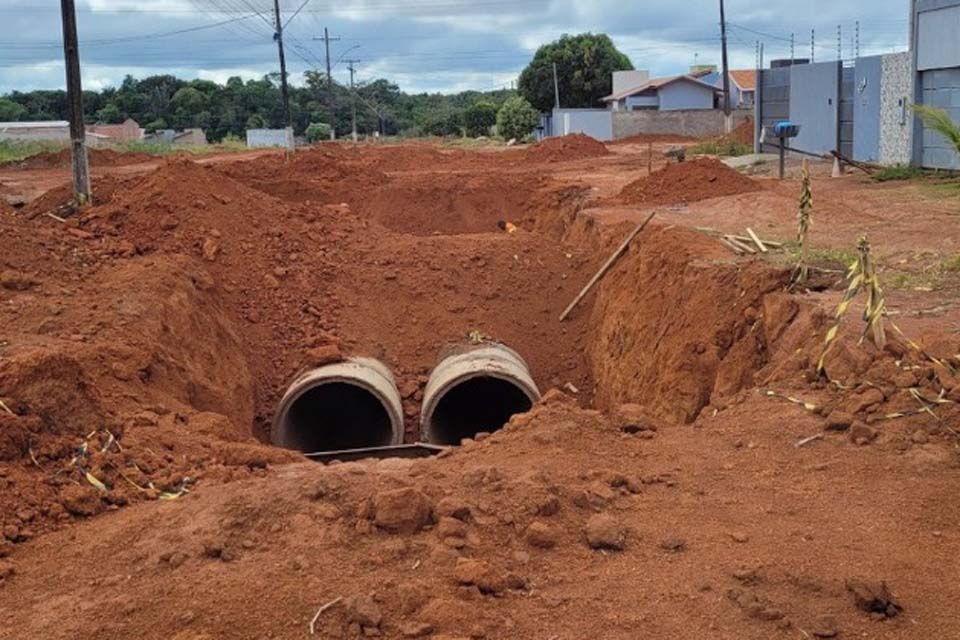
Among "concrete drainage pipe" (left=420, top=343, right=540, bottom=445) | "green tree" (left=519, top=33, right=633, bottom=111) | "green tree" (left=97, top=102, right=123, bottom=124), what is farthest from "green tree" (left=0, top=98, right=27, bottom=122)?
"concrete drainage pipe" (left=420, top=343, right=540, bottom=445)

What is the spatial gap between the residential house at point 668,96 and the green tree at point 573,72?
8.39 feet

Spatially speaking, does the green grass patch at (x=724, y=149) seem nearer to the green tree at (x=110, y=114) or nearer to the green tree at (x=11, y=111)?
the green tree at (x=110, y=114)

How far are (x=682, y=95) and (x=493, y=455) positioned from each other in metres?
60.8

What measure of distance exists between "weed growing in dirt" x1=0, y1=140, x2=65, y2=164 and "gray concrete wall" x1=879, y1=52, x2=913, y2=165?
28.8 meters

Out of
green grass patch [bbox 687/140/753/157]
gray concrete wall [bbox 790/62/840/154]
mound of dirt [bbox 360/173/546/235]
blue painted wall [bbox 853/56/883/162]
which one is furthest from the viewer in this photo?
green grass patch [bbox 687/140/753/157]

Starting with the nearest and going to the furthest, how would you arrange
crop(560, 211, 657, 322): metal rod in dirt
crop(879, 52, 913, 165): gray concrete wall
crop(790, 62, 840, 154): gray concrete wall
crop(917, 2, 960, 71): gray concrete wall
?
crop(560, 211, 657, 322): metal rod in dirt → crop(917, 2, 960, 71): gray concrete wall → crop(879, 52, 913, 165): gray concrete wall → crop(790, 62, 840, 154): gray concrete wall

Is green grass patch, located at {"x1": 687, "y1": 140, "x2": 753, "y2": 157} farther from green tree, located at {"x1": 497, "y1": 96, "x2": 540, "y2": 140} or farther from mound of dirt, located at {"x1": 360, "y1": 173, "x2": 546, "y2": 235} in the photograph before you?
green tree, located at {"x1": 497, "y1": 96, "x2": 540, "y2": 140}

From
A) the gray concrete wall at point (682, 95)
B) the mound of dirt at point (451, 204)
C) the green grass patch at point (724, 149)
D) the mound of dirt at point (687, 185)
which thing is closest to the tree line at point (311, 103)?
the gray concrete wall at point (682, 95)

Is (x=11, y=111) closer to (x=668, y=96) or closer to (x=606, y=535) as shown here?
(x=668, y=96)

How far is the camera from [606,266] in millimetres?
14781

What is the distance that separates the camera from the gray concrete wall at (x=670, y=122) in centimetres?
5297

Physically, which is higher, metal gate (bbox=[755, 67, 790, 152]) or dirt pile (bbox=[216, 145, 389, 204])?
metal gate (bbox=[755, 67, 790, 152])

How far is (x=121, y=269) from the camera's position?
12172 millimetres

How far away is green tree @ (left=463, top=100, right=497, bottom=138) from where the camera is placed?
68062mm
